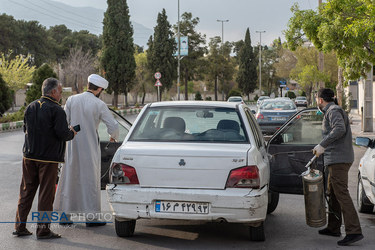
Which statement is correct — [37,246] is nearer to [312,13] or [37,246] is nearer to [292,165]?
[292,165]

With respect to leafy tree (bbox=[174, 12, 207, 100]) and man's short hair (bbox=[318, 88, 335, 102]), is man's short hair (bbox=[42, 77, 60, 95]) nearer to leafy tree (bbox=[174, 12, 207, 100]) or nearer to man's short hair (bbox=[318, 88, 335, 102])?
man's short hair (bbox=[318, 88, 335, 102])

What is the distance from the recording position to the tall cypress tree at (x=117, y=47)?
55469 millimetres

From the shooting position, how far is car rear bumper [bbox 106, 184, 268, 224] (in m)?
5.50

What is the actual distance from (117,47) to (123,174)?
2009 inches

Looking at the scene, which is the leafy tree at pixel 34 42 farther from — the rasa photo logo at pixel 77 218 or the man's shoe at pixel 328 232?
the man's shoe at pixel 328 232

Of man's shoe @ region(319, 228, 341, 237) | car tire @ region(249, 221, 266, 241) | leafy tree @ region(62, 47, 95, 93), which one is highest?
leafy tree @ region(62, 47, 95, 93)

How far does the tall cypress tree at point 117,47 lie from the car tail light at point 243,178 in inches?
1990

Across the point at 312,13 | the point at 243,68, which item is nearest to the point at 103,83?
the point at 312,13

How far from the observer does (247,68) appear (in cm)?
10362

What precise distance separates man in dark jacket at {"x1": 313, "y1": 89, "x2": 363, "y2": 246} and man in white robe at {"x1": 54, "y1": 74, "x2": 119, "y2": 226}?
2507 mm

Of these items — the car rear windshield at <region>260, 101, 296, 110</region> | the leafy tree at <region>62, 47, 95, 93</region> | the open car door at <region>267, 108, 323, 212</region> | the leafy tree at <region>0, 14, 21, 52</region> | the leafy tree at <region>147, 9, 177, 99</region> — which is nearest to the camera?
the open car door at <region>267, 108, 323, 212</region>

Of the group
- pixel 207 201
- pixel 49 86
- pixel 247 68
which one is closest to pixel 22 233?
pixel 49 86

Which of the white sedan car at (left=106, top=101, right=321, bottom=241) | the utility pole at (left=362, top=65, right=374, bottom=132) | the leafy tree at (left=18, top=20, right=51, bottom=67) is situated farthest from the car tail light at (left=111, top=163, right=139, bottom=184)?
the leafy tree at (left=18, top=20, right=51, bottom=67)

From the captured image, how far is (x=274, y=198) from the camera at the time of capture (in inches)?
304
